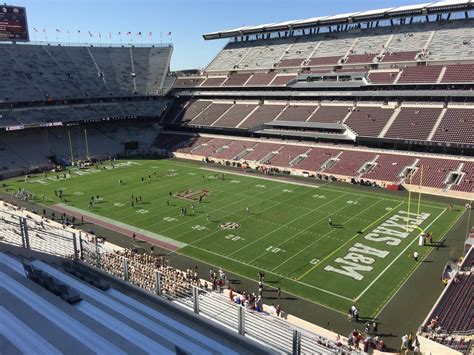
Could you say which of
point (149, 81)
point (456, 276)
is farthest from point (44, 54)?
point (456, 276)

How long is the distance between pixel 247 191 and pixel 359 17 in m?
40.1

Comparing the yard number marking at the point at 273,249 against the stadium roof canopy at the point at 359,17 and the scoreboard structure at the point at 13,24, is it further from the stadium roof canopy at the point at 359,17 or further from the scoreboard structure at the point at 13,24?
the scoreboard structure at the point at 13,24

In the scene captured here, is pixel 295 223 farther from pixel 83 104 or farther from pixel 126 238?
pixel 83 104

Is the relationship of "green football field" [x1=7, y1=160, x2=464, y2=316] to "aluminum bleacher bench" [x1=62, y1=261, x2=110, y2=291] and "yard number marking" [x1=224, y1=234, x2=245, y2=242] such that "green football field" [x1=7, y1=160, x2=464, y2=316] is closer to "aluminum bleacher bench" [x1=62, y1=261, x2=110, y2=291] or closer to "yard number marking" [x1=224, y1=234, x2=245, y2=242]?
"yard number marking" [x1=224, y1=234, x2=245, y2=242]

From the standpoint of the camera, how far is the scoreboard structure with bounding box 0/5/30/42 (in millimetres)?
63094

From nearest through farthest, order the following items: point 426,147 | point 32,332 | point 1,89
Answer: point 32,332 → point 426,147 → point 1,89

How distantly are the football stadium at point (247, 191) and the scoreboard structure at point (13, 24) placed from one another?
7.8 inches

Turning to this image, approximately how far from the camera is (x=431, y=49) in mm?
55156

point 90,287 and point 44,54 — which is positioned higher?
point 44,54

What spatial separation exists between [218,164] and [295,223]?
25.5m

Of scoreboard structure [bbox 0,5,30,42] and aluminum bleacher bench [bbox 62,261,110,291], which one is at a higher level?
scoreboard structure [bbox 0,5,30,42]

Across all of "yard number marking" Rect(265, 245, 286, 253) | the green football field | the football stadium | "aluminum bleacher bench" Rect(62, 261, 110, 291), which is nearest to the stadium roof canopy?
the football stadium

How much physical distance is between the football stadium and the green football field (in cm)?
19

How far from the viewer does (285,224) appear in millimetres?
31891
